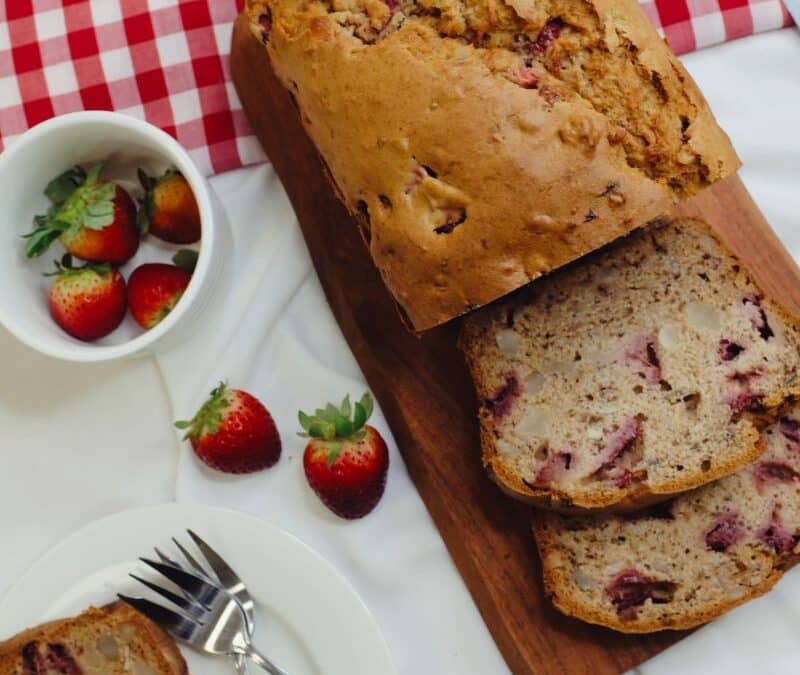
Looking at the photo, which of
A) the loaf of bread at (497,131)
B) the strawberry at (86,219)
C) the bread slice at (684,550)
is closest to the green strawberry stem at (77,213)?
the strawberry at (86,219)

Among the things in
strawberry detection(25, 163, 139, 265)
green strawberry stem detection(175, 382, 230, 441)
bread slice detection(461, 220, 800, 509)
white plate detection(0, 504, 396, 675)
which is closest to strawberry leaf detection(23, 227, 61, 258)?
strawberry detection(25, 163, 139, 265)

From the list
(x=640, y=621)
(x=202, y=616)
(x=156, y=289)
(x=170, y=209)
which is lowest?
(x=640, y=621)

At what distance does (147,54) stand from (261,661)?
1262 millimetres

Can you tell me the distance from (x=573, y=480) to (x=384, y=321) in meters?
0.51

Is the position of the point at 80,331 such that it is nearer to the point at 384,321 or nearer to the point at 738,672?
the point at 384,321

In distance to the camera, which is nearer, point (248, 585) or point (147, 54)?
point (248, 585)

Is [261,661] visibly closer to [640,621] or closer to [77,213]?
[640,621]

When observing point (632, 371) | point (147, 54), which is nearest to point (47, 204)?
point (147, 54)

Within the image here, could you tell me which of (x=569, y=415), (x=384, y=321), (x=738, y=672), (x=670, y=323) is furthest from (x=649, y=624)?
(x=384, y=321)

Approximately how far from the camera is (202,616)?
1.95m

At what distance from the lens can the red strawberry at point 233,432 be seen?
6.48ft

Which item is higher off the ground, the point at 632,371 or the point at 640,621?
the point at 632,371

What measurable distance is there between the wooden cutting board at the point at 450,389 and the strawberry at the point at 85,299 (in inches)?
16.2

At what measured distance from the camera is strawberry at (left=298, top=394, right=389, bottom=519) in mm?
1941
